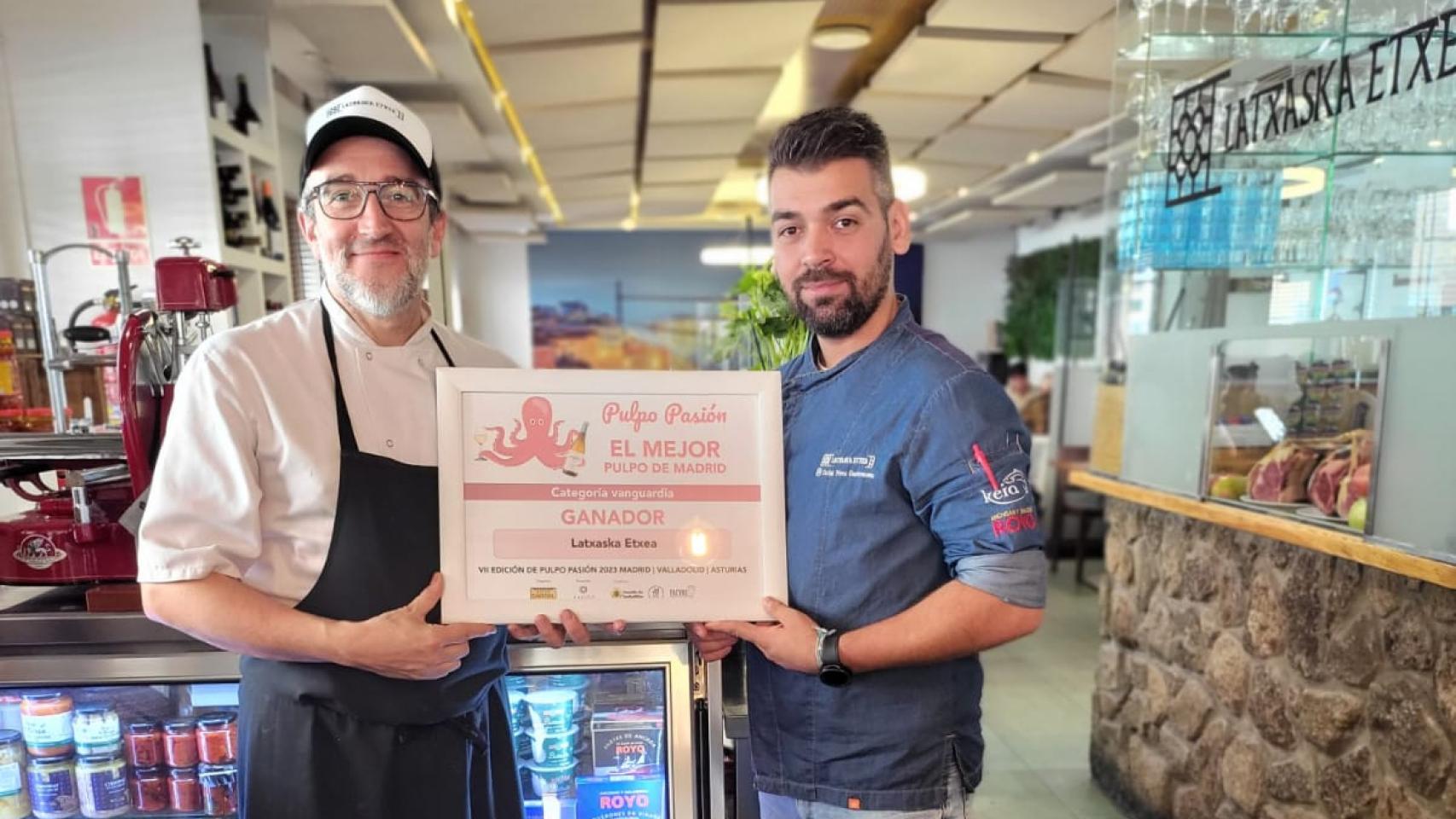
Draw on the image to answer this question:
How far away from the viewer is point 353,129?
1.30 m

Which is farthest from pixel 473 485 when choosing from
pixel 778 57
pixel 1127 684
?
pixel 778 57

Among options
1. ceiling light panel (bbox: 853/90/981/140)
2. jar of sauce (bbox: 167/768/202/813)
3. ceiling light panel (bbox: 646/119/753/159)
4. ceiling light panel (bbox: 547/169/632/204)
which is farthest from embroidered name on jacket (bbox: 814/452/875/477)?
ceiling light panel (bbox: 547/169/632/204)

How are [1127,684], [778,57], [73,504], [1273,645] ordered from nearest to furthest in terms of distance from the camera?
[73,504], [1273,645], [1127,684], [778,57]

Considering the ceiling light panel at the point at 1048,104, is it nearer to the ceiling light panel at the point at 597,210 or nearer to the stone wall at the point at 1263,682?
the stone wall at the point at 1263,682

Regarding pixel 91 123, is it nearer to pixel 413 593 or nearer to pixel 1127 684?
pixel 413 593

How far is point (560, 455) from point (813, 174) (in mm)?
654

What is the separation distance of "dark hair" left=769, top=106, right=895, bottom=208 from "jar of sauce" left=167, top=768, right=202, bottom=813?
190 cm

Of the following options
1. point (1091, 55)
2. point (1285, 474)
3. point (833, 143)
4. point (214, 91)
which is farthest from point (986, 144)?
point (833, 143)

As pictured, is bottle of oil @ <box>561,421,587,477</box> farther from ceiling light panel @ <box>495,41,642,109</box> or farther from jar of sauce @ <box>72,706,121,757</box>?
ceiling light panel @ <box>495,41,642,109</box>

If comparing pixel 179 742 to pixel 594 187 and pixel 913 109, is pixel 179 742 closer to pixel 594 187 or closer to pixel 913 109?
pixel 913 109

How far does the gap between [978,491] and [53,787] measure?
7.00 feet

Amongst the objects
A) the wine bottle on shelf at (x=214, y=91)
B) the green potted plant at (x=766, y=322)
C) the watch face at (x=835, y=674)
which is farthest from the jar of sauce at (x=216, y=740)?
the wine bottle on shelf at (x=214, y=91)

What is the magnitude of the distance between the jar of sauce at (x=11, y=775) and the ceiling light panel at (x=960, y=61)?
407 cm

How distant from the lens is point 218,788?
178cm
